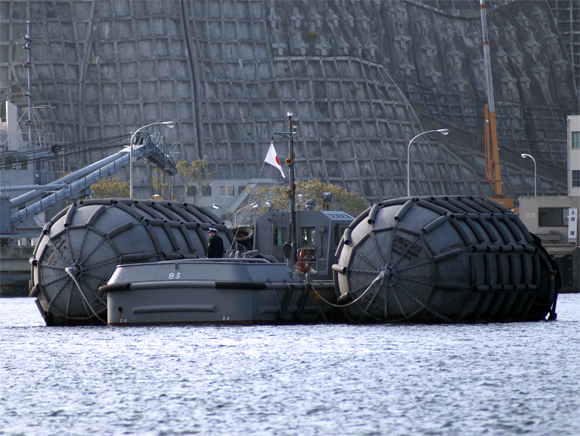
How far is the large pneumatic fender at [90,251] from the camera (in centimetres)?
3200

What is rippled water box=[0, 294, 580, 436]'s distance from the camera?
13938mm

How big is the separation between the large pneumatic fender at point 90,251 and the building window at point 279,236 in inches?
241

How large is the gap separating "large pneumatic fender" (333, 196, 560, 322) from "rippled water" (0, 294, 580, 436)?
4.07 ft

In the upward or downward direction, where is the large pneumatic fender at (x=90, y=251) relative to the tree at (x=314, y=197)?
downward

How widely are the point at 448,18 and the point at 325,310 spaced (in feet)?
400

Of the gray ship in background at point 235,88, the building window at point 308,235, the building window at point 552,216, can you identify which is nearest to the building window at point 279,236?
the building window at point 308,235

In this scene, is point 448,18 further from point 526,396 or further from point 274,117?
point 526,396

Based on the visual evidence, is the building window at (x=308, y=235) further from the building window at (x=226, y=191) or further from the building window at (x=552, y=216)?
the building window at (x=226, y=191)

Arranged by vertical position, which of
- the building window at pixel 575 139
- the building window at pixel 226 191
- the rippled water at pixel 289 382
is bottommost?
the rippled water at pixel 289 382

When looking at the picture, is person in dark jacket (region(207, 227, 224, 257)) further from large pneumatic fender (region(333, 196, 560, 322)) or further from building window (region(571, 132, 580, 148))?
building window (region(571, 132, 580, 148))

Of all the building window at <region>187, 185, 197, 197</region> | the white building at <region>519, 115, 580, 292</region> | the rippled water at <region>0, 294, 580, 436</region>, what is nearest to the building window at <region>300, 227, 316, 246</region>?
the rippled water at <region>0, 294, 580, 436</region>

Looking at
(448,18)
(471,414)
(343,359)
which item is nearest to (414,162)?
(448,18)

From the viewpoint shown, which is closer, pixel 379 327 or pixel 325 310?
pixel 379 327

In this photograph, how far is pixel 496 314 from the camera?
33.5 meters
